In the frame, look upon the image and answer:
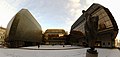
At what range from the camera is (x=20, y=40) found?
35500 millimetres

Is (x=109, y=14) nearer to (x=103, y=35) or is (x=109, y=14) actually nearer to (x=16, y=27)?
(x=103, y=35)

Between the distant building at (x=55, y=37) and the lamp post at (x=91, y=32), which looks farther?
the distant building at (x=55, y=37)

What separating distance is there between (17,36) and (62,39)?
40.8m

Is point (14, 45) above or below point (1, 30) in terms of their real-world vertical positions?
below

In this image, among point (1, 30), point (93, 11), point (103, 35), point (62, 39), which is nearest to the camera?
point (103, 35)

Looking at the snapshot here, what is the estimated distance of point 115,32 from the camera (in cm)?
→ 2500

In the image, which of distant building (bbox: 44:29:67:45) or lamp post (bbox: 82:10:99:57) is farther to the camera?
distant building (bbox: 44:29:67:45)

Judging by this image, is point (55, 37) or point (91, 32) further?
point (55, 37)

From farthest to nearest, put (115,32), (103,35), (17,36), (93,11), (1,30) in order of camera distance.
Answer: (1,30)
(17,36)
(93,11)
(103,35)
(115,32)

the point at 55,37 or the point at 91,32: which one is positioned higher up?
the point at 91,32

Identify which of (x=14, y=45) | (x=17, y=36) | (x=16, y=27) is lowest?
(x=14, y=45)

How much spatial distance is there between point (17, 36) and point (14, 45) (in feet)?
7.97

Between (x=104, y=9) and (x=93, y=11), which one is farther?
(x=93, y=11)

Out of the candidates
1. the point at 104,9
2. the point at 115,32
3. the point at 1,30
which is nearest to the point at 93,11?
the point at 104,9
